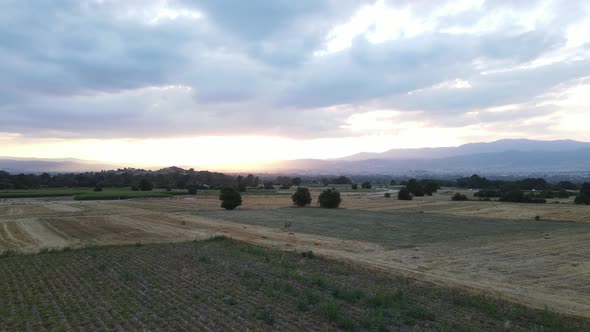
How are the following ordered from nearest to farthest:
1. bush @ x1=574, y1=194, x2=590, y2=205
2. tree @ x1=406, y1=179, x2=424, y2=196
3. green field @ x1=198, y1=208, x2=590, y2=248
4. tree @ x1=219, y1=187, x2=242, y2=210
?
green field @ x1=198, y1=208, x2=590, y2=248, bush @ x1=574, y1=194, x2=590, y2=205, tree @ x1=219, y1=187, x2=242, y2=210, tree @ x1=406, y1=179, x2=424, y2=196

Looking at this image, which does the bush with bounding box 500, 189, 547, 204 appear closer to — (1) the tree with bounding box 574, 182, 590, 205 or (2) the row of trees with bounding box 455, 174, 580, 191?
(1) the tree with bounding box 574, 182, 590, 205

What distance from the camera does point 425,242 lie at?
90.5 ft

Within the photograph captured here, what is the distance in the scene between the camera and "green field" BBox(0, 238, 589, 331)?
1023cm

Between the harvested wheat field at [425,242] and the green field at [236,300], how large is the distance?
2.32 metres

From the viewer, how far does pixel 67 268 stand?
59.8 ft

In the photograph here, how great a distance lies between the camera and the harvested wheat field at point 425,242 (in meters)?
15.6

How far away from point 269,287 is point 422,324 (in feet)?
18.6

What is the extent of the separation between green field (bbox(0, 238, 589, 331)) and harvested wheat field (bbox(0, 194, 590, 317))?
232 cm

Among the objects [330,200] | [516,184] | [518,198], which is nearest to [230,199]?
[330,200]

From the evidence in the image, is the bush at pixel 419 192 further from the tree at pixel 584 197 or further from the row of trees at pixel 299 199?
the row of trees at pixel 299 199

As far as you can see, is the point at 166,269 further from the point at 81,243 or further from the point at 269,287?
the point at 81,243

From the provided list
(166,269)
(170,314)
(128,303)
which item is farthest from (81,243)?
(170,314)

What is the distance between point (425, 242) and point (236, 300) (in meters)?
18.9

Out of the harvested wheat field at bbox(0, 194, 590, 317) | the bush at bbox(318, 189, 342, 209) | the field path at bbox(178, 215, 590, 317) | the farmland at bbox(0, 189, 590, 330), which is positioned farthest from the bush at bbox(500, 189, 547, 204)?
the field path at bbox(178, 215, 590, 317)
